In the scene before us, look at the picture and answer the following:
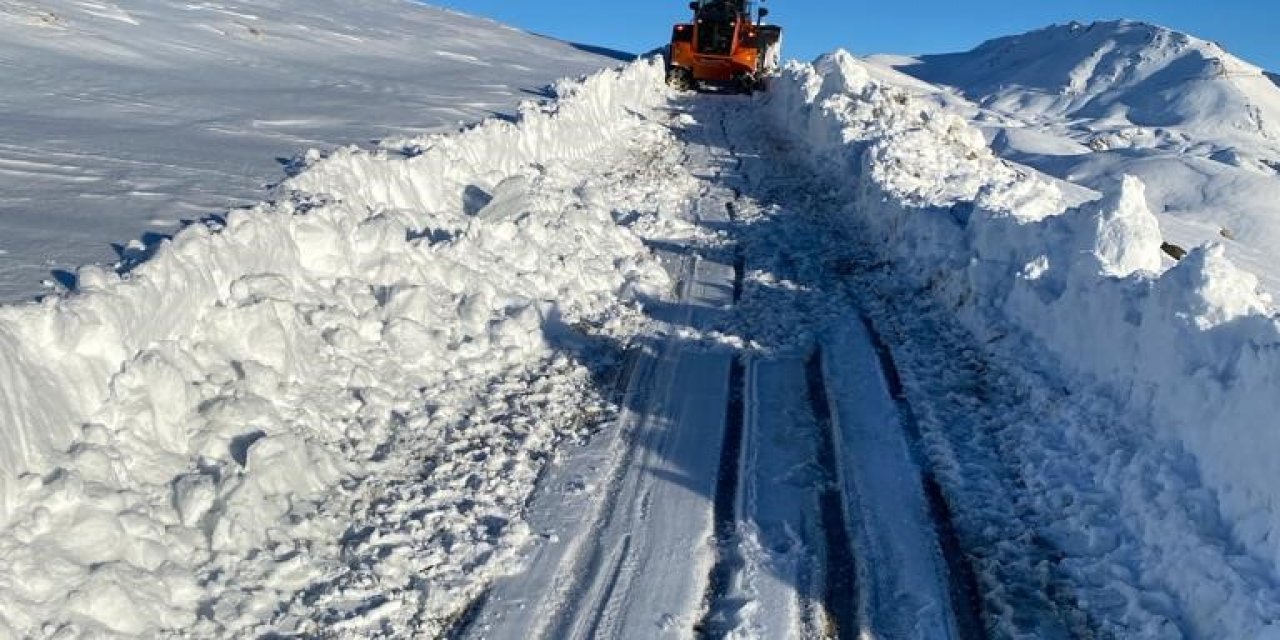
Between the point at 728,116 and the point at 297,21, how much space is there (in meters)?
14.1

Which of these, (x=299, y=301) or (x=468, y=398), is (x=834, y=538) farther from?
(x=299, y=301)

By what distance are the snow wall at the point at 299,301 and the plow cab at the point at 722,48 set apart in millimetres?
14241

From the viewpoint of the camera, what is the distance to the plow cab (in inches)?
990

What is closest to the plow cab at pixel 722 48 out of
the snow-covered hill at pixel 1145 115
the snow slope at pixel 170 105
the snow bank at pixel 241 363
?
the snow slope at pixel 170 105

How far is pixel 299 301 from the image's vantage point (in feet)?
21.7

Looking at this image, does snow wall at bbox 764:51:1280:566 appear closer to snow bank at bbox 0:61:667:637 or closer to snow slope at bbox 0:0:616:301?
snow bank at bbox 0:61:667:637

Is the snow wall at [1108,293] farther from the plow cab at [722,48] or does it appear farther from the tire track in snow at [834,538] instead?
the plow cab at [722,48]

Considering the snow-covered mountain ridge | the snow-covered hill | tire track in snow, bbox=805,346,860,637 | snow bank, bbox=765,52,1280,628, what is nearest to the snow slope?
tire track in snow, bbox=805,346,860,637

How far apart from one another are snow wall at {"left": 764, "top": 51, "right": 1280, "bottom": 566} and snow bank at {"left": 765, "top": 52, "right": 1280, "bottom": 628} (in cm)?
1

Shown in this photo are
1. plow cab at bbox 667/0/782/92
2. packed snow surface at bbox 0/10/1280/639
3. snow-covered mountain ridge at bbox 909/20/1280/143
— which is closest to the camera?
packed snow surface at bbox 0/10/1280/639

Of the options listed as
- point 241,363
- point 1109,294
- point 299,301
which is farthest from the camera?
point 1109,294

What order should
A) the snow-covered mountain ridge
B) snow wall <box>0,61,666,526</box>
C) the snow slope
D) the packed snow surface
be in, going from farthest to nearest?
the snow-covered mountain ridge, the snow slope, snow wall <box>0,61,666,526</box>, the packed snow surface

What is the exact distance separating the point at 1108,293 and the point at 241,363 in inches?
228

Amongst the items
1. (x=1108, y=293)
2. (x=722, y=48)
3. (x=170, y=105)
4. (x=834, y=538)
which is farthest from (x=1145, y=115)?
(x=834, y=538)
